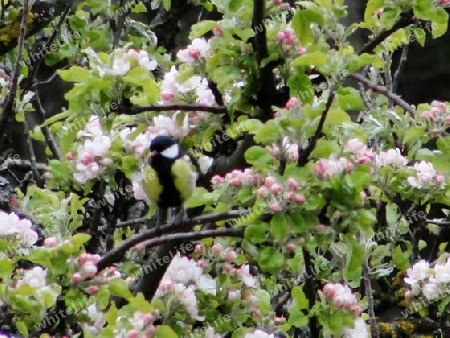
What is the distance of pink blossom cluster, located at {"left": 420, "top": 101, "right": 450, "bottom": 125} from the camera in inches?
64.5

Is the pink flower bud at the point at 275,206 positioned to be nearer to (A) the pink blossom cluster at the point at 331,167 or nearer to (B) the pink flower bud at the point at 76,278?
(A) the pink blossom cluster at the point at 331,167

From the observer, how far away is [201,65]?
5.16 ft

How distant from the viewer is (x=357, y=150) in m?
1.28

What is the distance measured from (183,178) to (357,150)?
18.1 inches

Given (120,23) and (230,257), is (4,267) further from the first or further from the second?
(120,23)

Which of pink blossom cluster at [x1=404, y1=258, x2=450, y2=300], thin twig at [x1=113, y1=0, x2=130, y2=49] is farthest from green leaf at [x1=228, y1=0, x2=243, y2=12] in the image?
thin twig at [x1=113, y1=0, x2=130, y2=49]

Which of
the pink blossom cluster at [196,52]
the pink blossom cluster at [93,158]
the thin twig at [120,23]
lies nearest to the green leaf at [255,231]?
the pink blossom cluster at [196,52]

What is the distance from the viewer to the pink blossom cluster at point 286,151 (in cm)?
130

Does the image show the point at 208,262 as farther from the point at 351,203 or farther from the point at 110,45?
the point at 110,45

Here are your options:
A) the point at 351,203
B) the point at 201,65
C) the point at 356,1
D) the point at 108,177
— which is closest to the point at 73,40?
the point at 108,177

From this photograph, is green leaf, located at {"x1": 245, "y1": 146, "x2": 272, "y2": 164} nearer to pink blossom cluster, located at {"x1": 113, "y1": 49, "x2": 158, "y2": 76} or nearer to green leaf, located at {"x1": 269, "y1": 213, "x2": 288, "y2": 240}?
green leaf, located at {"x1": 269, "y1": 213, "x2": 288, "y2": 240}

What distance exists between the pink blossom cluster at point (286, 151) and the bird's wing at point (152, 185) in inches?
16.0

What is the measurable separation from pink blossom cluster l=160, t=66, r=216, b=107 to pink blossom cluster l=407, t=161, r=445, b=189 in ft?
1.98

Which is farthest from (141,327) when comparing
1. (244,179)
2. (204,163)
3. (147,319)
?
(204,163)
